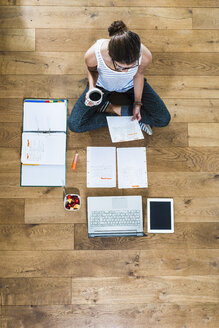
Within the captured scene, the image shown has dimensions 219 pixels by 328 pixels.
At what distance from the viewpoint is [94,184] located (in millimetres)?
1945

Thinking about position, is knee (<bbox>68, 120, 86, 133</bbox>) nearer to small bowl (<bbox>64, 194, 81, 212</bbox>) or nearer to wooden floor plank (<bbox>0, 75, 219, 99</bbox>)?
wooden floor plank (<bbox>0, 75, 219, 99</bbox>)

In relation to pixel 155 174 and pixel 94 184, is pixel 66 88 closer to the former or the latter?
pixel 94 184

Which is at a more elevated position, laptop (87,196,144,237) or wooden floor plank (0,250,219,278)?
laptop (87,196,144,237)

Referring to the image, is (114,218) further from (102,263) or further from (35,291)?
(35,291)

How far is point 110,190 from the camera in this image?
1948 mm

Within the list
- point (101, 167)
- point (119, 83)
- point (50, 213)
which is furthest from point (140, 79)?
point (50, 213)

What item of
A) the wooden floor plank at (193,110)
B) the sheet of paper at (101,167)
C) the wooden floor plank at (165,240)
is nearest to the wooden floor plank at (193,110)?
the wooden floor plank at (193,110)

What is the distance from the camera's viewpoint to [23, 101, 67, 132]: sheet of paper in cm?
196

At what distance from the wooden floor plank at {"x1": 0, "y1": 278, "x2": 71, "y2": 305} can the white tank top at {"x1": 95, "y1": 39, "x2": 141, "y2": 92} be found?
1337 millimetres

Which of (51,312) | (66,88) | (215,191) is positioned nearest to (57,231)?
(51,312)

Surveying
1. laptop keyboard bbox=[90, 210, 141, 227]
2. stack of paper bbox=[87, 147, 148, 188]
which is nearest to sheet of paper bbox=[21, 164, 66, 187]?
stack of paper bbox=[87, 147, 148, 188]

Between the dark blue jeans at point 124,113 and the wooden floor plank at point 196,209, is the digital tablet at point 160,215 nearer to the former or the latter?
the wooden floor plank at point 196,209

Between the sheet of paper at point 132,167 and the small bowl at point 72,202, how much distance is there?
313mm

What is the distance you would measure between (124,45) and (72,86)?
80 cm
